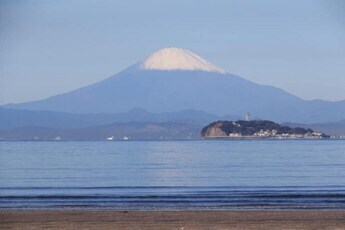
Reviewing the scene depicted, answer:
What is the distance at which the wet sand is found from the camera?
99.7 feet

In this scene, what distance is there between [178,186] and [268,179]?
7.80 m

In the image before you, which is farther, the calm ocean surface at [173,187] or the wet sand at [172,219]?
the calm ocean surface at [173,187]

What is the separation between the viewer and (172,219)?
3275cm

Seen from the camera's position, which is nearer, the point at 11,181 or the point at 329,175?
the point at 11,181

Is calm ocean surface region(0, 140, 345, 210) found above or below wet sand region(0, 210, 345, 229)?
above

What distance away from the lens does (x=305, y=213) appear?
3475 cm

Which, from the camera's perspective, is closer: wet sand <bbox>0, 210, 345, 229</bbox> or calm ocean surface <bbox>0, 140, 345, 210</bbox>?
wet sand <bbox>0, 210, 345, 229</bbox>

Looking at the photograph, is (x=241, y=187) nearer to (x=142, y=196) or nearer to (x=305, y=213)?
(x=142, y=196)

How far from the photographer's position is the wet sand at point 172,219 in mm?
30375

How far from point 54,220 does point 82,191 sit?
56.7ft

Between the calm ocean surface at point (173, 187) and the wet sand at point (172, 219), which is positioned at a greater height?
the calm ocean surface at point (173, 187)

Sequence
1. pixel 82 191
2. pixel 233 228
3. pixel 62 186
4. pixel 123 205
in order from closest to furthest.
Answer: pixel 233 228 < pixel 123 205 < pixel 82 191 < pixel 62 186

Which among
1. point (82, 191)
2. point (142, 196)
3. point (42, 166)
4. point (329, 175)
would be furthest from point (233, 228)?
point (42, 166)

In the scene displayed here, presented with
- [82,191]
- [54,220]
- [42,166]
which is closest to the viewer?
[54,220]
